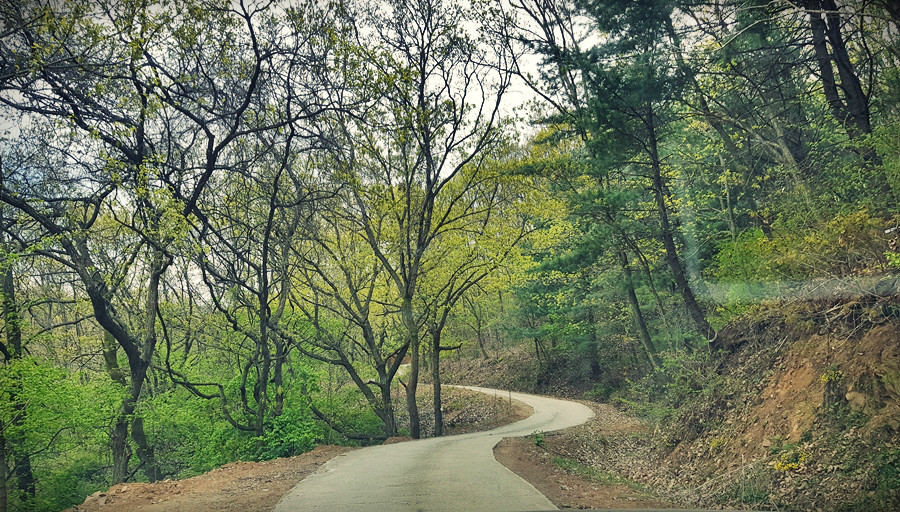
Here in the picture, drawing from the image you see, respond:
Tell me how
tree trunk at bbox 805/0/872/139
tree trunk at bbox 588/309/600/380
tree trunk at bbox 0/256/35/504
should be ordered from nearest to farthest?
tree trunk at bbox 805/0/872/139 → tree trunk at bbox 0/256/35/504 → tree trunk at bbox 588/309/600/380

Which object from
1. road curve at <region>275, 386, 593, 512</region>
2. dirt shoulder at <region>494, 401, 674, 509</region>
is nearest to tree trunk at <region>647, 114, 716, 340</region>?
dirt shoulder at <region>494, 401, 674, 509</region>

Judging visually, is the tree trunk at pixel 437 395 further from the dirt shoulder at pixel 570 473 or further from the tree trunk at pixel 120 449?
the tree trunk at pixel 120 449

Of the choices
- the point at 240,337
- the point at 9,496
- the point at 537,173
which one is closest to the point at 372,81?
the point at 537,173

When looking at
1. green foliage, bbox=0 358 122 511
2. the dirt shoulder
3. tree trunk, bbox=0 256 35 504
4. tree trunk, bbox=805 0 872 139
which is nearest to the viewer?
the dirt shoulder

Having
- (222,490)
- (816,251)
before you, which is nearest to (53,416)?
(222,490)

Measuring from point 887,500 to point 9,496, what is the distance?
20541mm

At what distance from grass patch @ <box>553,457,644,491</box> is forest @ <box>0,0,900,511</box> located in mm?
3280

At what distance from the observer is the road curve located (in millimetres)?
7547

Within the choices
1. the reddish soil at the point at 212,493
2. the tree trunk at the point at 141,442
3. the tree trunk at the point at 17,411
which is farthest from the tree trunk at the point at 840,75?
the tree trunk at the point at 141,442

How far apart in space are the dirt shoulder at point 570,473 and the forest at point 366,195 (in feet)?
9.60

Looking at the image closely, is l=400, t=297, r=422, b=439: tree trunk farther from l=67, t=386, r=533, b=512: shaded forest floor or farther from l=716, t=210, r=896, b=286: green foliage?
l=716, t=210, r=896, b=286: green foliage

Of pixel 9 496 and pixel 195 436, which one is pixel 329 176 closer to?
pixel 195 436

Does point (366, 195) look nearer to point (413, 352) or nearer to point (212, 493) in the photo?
point (413, 352)

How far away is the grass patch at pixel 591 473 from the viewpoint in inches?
424
